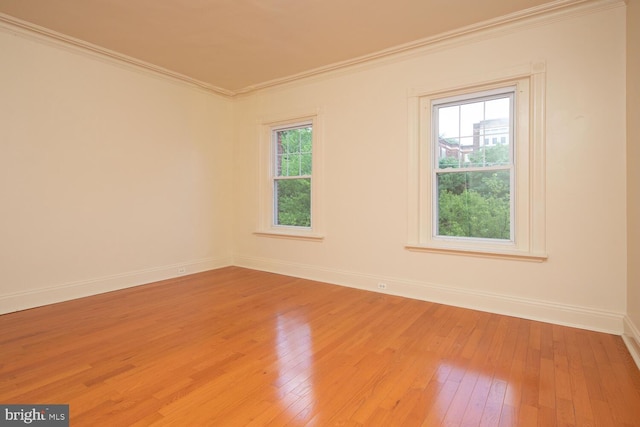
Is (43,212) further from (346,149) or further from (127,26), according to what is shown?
(346,149)

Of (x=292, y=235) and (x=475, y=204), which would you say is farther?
(x=292, y=235)

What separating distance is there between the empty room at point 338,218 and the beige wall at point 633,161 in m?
0.03

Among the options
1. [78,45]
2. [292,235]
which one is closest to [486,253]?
[292,235]

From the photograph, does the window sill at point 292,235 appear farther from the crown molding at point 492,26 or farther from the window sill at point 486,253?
the crown molding at point 492,26

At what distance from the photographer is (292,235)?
15.3ft

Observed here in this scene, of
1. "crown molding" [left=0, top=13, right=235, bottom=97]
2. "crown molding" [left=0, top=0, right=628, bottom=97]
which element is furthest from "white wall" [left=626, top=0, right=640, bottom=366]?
"crown molding" [left=0, top=13, right=235, bottom=97]

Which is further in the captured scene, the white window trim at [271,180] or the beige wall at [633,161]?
the white window trim at [271,180]

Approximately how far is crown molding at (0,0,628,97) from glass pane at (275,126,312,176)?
73 cm

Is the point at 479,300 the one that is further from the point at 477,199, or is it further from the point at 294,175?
the point at 294,175

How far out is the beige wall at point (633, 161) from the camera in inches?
93.0

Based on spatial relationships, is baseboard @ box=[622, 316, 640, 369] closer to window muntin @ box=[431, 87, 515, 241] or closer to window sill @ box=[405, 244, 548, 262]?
window sill @ box=[405, 244, 548, 262]

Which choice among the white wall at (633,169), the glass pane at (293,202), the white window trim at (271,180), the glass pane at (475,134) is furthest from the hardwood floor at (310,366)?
the glass pane at (293,202)

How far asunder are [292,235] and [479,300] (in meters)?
2.46

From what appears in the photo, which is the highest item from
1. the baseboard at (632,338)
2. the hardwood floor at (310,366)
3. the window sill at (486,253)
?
Result: the window sill at (486,253)
